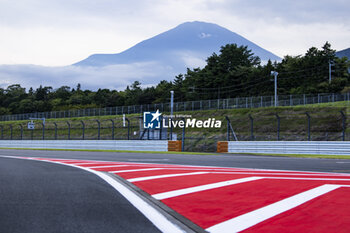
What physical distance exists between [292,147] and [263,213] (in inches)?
772

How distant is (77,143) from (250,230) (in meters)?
31.4

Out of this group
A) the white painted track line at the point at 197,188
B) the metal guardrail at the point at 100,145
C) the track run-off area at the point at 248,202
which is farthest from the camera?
the metal guardrail at the point at 100,145

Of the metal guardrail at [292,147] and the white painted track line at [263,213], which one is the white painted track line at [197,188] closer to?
the white painted track line at [263,213]

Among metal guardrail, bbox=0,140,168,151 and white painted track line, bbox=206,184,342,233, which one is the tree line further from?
white painted track line, bbox=206,184,342,233

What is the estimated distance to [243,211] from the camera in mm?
5043

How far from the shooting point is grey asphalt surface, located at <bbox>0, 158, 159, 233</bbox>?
4.18 meters

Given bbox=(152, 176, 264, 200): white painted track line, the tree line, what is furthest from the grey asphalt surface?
the tree line

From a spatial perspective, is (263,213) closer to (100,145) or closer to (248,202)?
(248,202)

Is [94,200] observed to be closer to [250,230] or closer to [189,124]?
[250,230]

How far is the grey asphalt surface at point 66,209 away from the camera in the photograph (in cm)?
418

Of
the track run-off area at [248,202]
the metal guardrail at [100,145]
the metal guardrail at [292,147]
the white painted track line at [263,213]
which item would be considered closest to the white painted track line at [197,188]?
the track run-off area at [248,202]

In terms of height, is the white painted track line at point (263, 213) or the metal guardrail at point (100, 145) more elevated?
the white painted track line at point (263, 213)

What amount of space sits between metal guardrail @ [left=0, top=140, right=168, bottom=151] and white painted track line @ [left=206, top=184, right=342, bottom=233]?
74.1ft

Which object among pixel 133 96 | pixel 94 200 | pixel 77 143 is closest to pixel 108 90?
pixel 133 96
